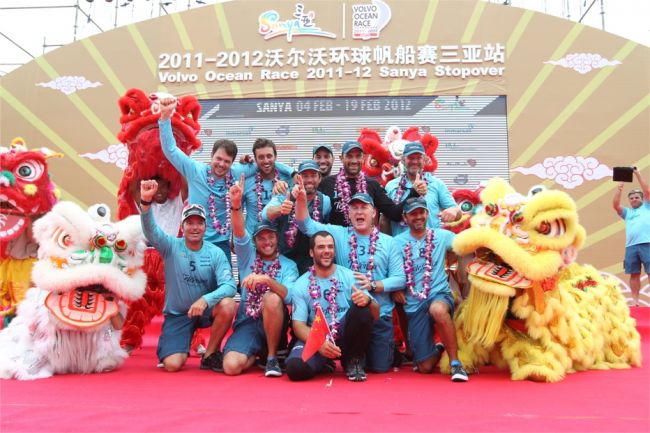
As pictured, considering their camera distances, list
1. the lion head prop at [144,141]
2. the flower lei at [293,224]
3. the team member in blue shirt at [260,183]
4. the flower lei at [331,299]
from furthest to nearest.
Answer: the lion head prop at [144,141], the team member in blue shirt at [260,183], the flower lei at [293,224], the flower lei at [331,299]

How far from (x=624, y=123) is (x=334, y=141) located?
3.49m

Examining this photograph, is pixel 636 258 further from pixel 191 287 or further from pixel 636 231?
pixel 191 287

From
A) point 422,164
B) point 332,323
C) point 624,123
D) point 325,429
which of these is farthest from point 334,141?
point 325,429

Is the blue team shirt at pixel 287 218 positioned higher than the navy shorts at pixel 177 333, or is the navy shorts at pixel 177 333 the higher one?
the blue team shirt at pixel 287 218

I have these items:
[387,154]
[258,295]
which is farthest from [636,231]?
[258,295]

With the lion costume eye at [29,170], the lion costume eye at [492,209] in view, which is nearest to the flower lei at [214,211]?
the lion costume eye at [29,170]

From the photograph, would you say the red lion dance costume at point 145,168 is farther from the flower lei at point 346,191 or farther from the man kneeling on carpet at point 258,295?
the flower lei at point 346,191

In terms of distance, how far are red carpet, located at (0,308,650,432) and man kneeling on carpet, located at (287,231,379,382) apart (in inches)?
3.8

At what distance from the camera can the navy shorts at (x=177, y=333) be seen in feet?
10.5

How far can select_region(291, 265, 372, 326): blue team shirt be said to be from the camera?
290 cm

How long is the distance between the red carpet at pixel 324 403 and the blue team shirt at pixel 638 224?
2951 millimetres

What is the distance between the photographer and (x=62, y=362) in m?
2.97

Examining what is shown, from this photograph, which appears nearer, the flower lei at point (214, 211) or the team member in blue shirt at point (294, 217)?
the team member in blue shirt at point (294, 217)

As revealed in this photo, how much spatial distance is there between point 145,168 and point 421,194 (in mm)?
1903
